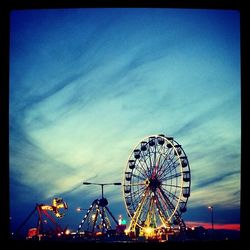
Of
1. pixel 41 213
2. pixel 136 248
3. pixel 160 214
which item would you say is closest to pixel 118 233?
pixel 41 213

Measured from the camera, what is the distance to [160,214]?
20.2 metres

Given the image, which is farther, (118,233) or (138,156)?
(118,233)

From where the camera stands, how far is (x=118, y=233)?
111ft
